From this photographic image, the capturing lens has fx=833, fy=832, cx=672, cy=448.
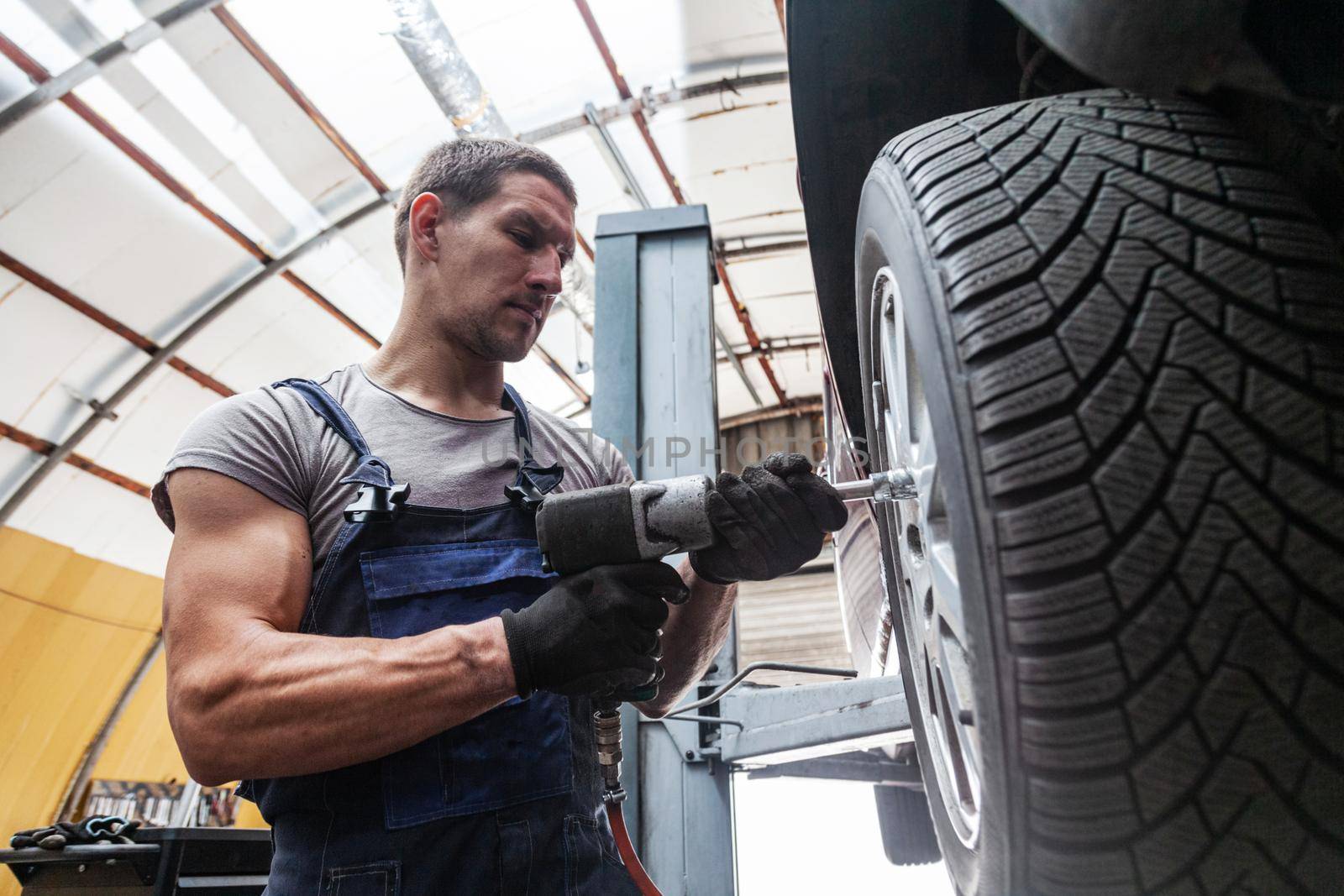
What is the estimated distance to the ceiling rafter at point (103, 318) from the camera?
5281 millimetres

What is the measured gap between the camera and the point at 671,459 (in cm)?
221

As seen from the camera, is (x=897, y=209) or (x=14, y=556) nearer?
(x=897, y=209)

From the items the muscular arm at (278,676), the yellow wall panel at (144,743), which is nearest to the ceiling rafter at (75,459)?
the yellow wall panel at (144,743)

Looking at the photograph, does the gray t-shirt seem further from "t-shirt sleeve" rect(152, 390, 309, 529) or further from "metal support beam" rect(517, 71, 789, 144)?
"metal support beam" rect(517, 71, 789, 144)

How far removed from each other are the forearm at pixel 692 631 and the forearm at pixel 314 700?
486 mm

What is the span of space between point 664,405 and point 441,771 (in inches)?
53.0

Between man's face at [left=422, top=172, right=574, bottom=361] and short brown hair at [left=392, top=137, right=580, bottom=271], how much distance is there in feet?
0.09

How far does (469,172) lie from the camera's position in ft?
5.43

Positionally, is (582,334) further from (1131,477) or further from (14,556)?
(1131,477)

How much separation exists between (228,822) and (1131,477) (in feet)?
25.5

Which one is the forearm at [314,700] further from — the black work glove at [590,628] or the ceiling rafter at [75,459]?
the ceiling rafter at [75,459]

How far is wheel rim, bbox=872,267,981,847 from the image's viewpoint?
2.60ft

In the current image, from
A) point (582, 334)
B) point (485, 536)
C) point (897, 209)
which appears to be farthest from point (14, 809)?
point (897, 209)

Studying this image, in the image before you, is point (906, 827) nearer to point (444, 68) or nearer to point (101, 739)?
point (444, 68)
